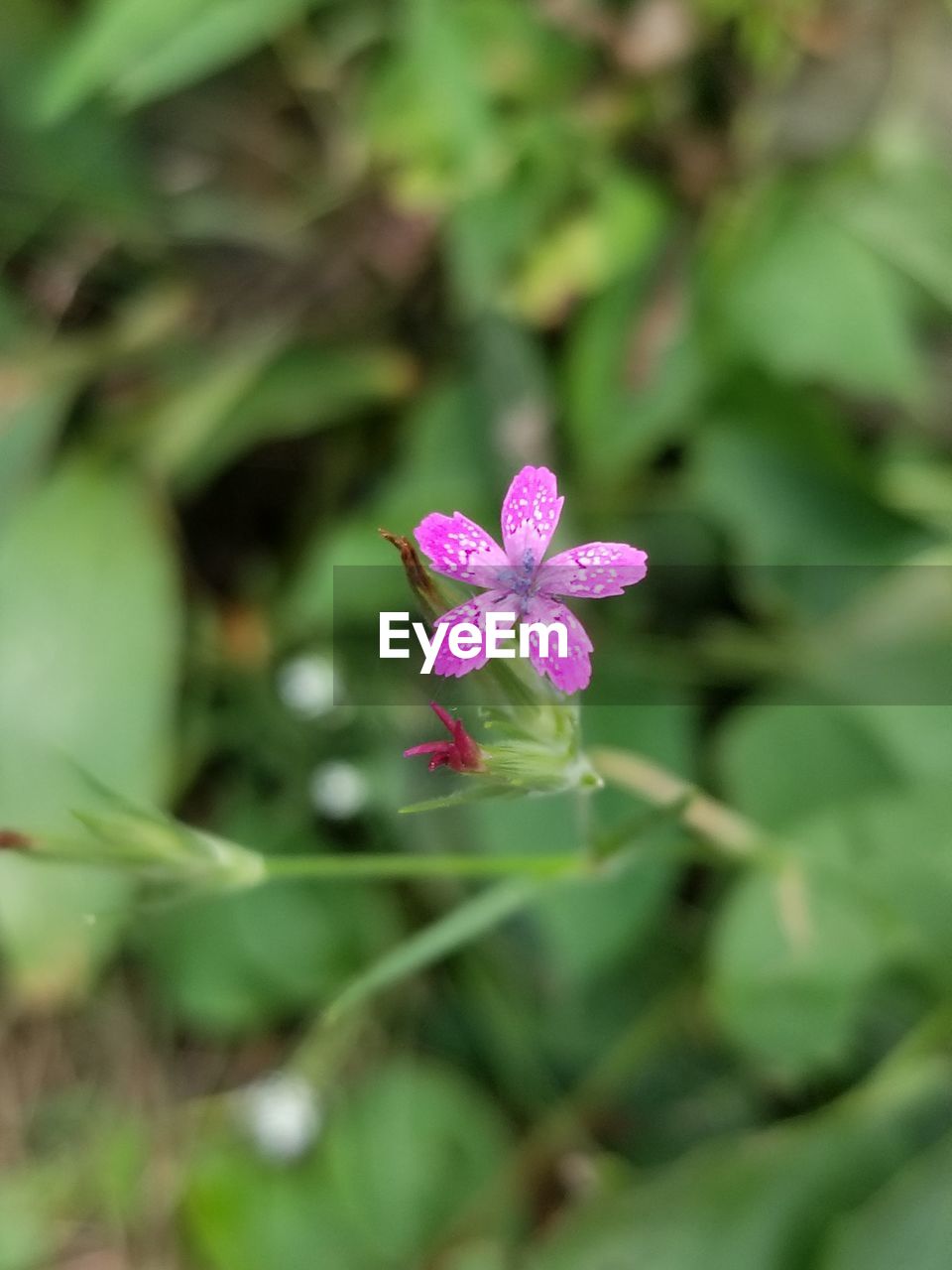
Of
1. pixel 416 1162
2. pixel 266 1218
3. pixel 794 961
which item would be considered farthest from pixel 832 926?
pixel 266 1218

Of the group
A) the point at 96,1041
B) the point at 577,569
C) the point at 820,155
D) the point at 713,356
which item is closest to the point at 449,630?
the point at 577,569

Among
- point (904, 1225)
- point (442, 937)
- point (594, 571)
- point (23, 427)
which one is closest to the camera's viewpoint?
point (594, 571)

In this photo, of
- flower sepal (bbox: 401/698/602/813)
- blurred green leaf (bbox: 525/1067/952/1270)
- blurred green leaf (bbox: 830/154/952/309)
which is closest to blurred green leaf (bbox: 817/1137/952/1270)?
blurred green leaf (bbox: 525/1067/952/1270)

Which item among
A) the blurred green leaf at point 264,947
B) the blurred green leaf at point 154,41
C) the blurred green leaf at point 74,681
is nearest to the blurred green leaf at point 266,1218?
the blurred green leaf at point 264,947

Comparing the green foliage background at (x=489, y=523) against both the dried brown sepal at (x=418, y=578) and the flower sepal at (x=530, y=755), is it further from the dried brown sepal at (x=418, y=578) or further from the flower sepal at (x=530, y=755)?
the dried brown sepal at (x=418, y=578)

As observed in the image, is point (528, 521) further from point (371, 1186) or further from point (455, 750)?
point (371, 1186)

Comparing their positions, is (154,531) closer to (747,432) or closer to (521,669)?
(747,432)
